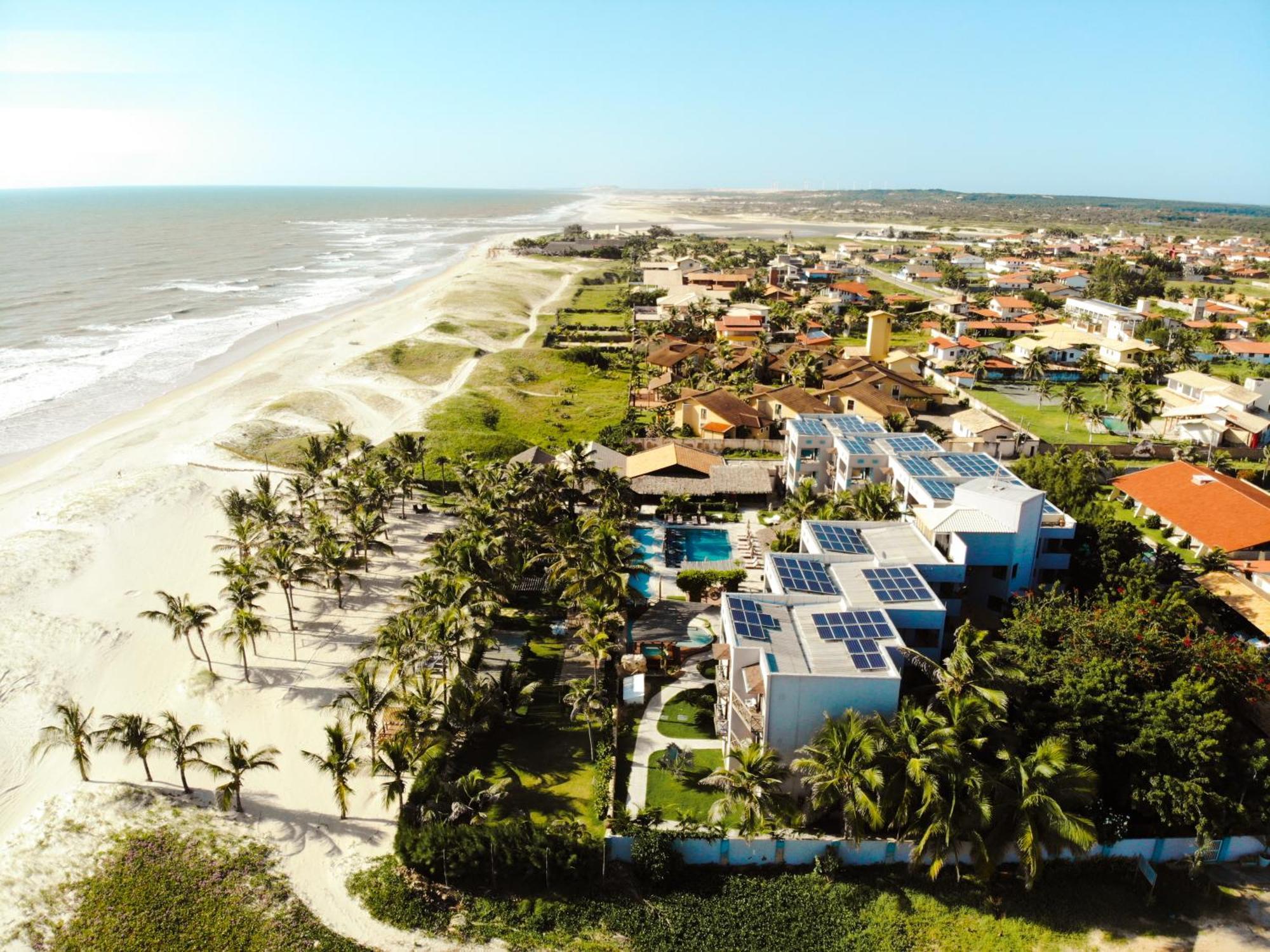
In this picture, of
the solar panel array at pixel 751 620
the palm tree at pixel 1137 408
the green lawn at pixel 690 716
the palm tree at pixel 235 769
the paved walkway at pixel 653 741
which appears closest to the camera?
the palm tree at pixel 235 769

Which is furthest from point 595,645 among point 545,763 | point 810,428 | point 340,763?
point 810,428

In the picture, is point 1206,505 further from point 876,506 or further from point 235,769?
point 235,769

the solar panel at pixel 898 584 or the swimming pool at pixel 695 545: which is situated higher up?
the solar panel at pixel 898 584

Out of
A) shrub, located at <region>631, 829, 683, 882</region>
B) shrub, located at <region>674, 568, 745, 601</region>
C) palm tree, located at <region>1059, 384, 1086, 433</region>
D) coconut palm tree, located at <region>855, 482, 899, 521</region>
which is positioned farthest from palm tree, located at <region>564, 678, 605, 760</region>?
palm tree, located at <region>1059, 384, 1086, 433</region>

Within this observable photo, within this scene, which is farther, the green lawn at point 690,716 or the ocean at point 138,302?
the ocean at point 138,302

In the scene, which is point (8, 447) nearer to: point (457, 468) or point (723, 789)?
point (457, 468)

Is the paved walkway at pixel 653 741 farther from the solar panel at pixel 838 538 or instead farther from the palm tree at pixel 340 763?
the palm tree at pixel 340 763

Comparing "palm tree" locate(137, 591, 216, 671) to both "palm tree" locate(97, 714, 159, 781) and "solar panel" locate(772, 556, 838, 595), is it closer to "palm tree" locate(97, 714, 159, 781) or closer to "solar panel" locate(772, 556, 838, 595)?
"palm tree" locate(97, 714, 159, 781)

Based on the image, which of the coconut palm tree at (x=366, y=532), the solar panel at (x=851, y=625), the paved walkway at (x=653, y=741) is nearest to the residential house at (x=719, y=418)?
the coconut palm tree at (x=366, y=532)
